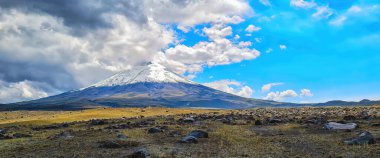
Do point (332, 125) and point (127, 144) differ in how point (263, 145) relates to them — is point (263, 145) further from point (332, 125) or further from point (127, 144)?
point (332, 125)

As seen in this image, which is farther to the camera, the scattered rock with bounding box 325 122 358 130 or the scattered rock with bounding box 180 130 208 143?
the scattered rock with bounding box 325 122 358 130

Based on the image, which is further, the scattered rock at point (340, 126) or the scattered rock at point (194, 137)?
the scattered rock at point (340, 126)

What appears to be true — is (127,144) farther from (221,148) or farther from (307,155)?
(307,155)

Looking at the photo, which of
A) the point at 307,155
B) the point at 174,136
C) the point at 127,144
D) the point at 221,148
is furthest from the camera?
the point at 174,136

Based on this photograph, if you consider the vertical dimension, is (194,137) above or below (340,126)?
below

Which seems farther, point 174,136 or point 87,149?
point 174,136

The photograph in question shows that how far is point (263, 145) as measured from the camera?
32844 millimetres

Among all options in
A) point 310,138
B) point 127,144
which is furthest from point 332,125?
point 127,144

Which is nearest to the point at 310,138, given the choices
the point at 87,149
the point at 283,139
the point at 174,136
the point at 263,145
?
the point at 283,139

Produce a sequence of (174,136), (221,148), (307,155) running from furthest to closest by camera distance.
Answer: (174,136) < (221,148) < (307,155)

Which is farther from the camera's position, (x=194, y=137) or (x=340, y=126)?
(x=340, y=126)

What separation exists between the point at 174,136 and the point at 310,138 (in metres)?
14.2

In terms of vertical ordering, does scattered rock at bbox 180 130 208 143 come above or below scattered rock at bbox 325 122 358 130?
below

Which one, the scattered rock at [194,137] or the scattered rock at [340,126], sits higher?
the scattered rock at [340,126]
